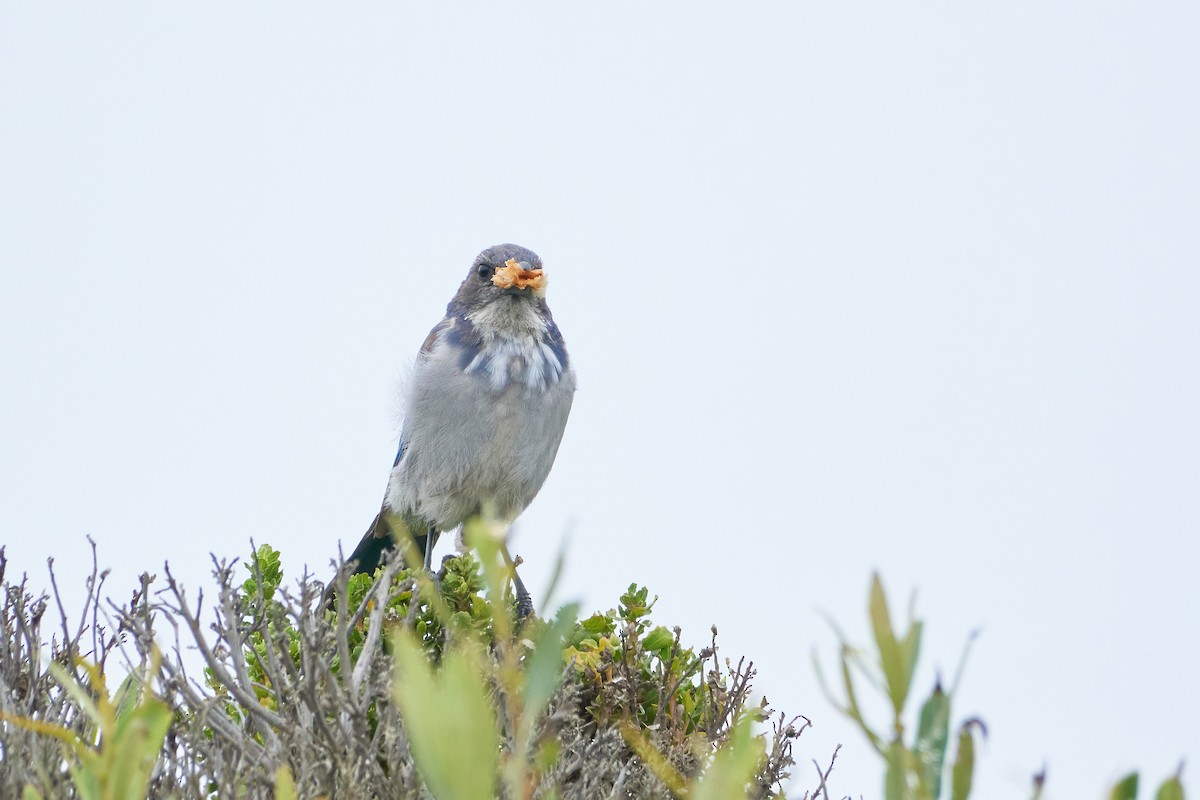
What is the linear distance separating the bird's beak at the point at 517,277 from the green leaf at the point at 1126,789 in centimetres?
424

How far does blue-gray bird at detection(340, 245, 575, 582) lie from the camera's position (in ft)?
16.6

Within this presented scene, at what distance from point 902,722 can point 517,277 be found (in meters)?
4.19

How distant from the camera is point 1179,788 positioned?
110 centimetres

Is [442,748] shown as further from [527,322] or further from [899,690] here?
[527,322]

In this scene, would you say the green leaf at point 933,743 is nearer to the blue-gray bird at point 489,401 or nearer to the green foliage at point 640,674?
the green foliage at point 640,674

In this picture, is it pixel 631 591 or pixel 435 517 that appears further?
pixel 435 517

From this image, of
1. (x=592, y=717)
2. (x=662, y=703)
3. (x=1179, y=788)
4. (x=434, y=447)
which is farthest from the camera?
(x=434, y=447)

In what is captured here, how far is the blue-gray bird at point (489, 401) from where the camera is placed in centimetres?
505

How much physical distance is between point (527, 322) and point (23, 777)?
11.6 ft

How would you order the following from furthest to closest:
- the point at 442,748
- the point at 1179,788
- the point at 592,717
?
the point at 592,717, the point at 1179,788, the point at 442,748

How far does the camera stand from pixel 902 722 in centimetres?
101

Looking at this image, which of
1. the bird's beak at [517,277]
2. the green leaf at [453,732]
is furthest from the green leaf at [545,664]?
the bird's beak at [517,277]

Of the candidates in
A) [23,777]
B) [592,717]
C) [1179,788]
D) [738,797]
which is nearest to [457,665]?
[738,797]

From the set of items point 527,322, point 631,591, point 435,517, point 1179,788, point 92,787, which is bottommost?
point 1179,788
